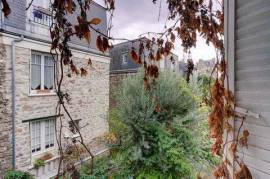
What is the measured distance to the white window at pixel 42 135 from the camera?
641 centimetres

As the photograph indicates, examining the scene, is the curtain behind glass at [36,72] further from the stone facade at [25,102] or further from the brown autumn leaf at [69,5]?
the brown autumn leaf at [69,5]

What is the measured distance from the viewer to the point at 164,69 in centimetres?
583

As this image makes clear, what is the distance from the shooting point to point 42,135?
6629 mm

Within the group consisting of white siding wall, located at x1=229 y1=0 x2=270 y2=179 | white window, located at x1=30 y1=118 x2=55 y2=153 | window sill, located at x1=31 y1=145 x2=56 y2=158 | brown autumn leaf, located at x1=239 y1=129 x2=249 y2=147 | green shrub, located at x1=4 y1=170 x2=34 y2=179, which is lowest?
green shrub, located at x1=4 y1=170 x2=34 y2=179

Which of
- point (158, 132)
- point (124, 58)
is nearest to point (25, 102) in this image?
point (158, 132)

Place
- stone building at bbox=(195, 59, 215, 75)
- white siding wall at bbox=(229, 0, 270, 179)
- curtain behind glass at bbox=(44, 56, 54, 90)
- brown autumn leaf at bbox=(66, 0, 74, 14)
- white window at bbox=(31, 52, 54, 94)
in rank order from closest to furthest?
brown autumn leaf at bbox=(66, 0, 74, 14), white siding wall at bbox=(229, 0, 270, 179), stone building at bbox=(195, 59, 215, 75), white window at bbox=(31, 52, 54, 94), curtain behind glass at bbox=(44, 56, 54, 90)

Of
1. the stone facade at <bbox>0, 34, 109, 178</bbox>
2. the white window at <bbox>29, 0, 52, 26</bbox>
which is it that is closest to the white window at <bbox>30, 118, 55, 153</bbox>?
the stone facade at <bbox>0, 34, 109, 178</bbox>

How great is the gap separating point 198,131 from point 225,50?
177 inches

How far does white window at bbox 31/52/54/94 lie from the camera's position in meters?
6.31

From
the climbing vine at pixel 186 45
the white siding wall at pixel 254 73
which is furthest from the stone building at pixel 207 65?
the white siding wall at pixel 254 73

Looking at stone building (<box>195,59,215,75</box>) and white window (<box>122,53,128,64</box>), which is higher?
white window (<box>122,53,128,64</box>)

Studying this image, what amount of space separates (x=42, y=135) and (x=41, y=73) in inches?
70.1

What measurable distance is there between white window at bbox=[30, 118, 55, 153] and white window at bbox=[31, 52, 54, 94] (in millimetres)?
938

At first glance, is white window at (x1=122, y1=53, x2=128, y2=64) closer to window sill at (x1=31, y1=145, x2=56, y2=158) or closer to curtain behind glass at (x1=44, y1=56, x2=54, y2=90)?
curtain behind glass at (x1=44, y1=56, x2=54, y2=90)
